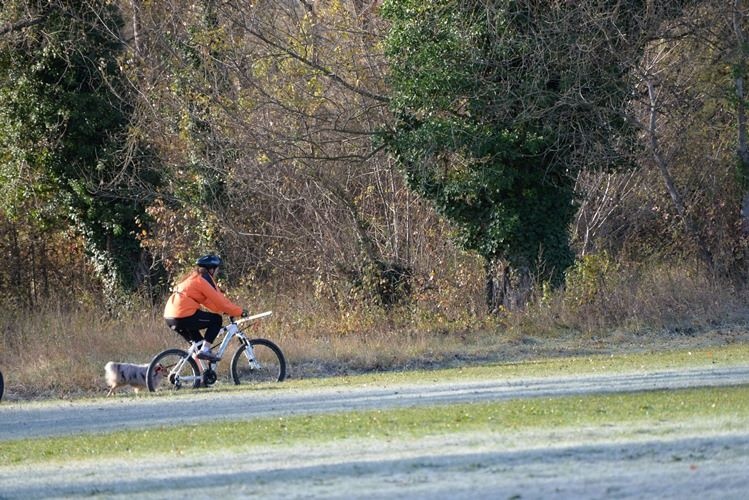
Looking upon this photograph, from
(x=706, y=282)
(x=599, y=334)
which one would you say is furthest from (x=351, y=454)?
(x=706, y=282)

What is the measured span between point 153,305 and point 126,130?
4.75 m

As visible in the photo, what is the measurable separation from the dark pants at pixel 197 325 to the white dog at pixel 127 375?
634mm

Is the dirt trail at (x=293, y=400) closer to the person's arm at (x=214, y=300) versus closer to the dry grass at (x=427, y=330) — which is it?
the person's arm at (x=214, y=300)

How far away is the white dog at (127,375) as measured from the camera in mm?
19141

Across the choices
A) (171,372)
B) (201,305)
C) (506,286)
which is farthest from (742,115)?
(171,372)

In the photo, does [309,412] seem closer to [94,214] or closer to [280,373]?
[280,373]

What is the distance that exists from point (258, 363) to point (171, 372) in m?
1.43

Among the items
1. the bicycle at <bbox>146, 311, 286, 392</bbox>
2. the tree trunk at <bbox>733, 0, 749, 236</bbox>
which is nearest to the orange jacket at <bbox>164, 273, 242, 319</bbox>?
the bicycle at <bbox>146, 311, 286, 392</bbox>

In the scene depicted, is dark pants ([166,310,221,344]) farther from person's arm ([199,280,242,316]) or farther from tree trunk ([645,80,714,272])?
tree trunk ([645,80,714,272])

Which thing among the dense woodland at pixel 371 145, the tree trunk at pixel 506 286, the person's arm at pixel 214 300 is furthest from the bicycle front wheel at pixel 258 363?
the dense woodland at pixel 371 145

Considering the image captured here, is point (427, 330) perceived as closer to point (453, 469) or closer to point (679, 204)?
point (679, 204)

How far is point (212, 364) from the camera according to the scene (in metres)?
20.0

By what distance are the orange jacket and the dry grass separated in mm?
2468

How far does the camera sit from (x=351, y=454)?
10594mm
